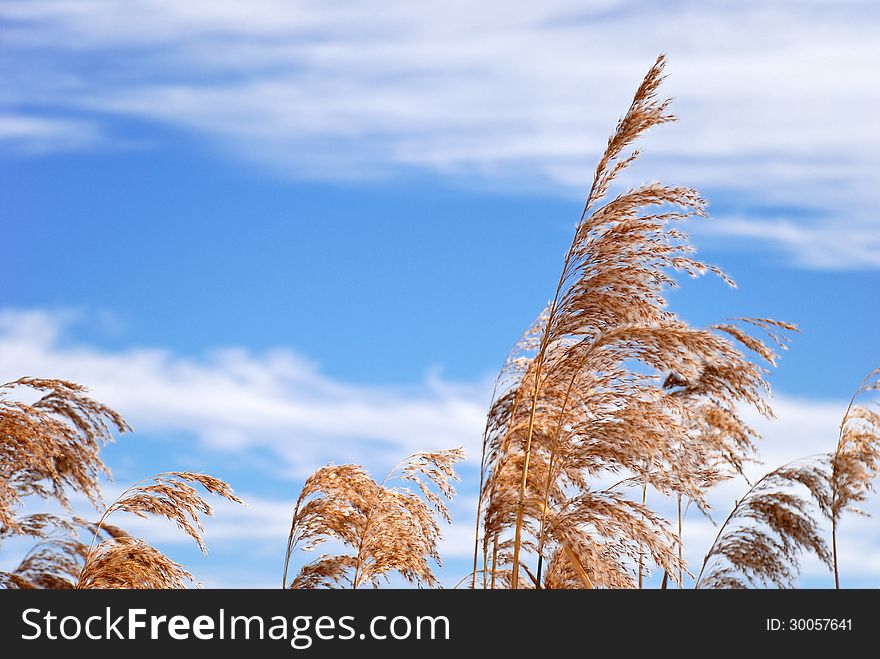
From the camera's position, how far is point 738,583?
9.31 m

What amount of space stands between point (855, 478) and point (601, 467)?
3.85m

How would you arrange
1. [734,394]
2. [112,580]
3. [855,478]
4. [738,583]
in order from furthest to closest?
[738,583] → [855,478] → [112,580] → [734,394]
